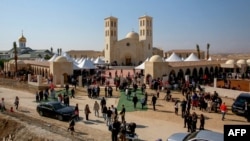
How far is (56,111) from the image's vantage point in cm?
1814

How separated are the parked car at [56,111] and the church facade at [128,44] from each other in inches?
1499

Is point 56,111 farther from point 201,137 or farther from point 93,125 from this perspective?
point 201,137

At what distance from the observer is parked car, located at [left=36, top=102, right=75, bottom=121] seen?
17.9 metres

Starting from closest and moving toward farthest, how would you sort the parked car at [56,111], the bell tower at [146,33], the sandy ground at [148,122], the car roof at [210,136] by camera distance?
the car roof at [210,136]
the sandy ground at [148,122]
the parked car at [56,111]
the bell tower at [146,33]

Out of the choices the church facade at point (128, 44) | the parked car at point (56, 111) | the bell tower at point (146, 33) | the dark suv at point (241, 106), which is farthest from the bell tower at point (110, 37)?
the dark suv at point (241, 106)

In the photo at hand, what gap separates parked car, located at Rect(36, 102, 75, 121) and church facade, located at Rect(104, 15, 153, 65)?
38.1 meters

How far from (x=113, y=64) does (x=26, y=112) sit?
118ft

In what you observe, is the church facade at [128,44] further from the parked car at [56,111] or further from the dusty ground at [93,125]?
the parked car at [56,111]

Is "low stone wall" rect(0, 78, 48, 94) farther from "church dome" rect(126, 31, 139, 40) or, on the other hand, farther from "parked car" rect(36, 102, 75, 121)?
"church dome" rect(126, 31, 139, 40)

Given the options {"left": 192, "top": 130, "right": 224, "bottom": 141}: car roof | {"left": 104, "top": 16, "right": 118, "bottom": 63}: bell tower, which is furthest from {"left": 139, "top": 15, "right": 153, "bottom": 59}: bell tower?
{"left": 192, "top": 130, "right": 224, "bottom": 141}: car roof

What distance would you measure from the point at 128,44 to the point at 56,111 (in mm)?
40955

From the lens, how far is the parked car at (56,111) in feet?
58.8

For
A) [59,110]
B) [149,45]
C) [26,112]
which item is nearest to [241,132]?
[59,110]

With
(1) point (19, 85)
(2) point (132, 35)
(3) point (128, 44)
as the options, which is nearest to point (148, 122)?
(1) point (19, 85)
